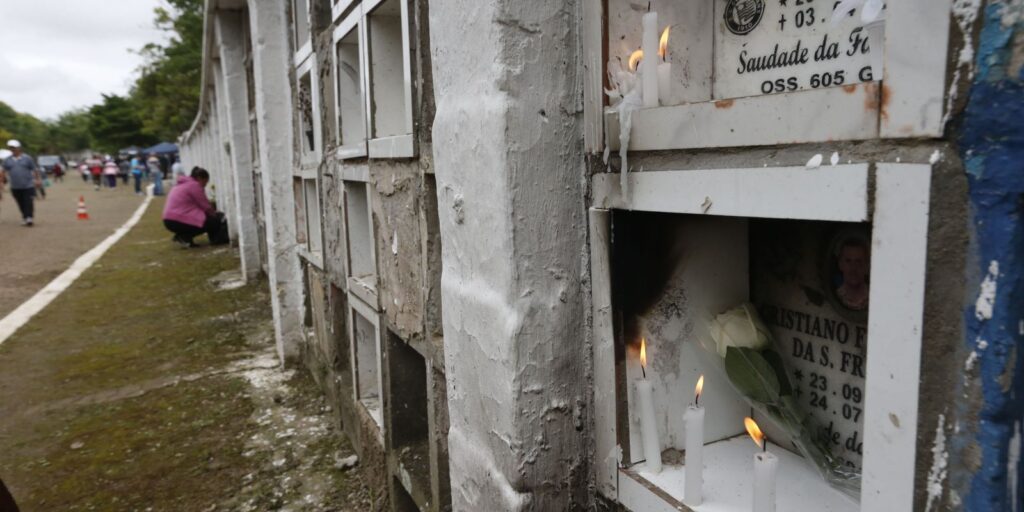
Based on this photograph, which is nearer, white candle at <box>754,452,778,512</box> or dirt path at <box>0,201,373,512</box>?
white candle at <box>754,452,778,512</box>

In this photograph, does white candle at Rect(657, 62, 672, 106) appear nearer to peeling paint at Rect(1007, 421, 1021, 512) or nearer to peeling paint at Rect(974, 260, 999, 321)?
peeling paint at Rect(974, 260, 999, 321)

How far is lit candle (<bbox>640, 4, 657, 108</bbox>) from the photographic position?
1276 millimetres

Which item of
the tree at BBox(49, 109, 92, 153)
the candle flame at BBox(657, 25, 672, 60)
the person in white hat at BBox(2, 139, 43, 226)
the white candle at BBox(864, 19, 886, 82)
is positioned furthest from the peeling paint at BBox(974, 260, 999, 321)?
the tree at BBox(49, 109, 92, 153)

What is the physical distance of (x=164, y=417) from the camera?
14.3 ft

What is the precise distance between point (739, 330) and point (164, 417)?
4156mm

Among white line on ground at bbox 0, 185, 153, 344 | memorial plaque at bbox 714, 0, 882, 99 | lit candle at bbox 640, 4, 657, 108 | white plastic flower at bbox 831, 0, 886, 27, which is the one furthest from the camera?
white line on ground at bbox 0, 185, 153, 344

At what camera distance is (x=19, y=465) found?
12.4ft

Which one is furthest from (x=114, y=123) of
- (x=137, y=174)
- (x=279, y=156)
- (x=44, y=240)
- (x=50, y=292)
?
(x=279, y=156)

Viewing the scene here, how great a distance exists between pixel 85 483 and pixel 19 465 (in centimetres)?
60

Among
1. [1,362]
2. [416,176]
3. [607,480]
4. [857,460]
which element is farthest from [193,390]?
[857,460]

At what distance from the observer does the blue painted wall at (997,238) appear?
28.1 inches

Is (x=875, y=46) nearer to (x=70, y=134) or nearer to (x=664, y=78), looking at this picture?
(x=664, y=78)

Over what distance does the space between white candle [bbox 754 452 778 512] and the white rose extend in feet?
1.11

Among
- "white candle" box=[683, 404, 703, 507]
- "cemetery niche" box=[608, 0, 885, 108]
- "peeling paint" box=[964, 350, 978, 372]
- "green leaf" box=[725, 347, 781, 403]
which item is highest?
"cemetery niche" box=[608, 0, 885, 108]
